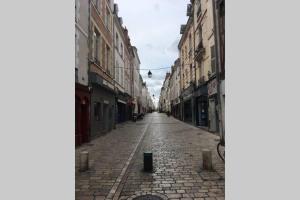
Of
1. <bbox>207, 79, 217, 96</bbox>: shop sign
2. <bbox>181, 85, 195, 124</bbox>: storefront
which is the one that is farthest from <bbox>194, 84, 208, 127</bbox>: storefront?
<bbox>181, 85, 195, 124</bbox>: storefront

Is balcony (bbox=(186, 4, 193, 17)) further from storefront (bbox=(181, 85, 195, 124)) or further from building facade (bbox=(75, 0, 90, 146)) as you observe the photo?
building facade (bbox=(75, 0, 90, 146))

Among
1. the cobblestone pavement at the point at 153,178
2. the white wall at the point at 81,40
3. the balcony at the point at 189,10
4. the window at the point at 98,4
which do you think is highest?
the balcony at the point at 189,10

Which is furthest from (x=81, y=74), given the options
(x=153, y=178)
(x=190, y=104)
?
(x=190, y=104)

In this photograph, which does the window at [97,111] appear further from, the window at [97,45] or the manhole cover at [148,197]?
the manhole cover at [148,197]

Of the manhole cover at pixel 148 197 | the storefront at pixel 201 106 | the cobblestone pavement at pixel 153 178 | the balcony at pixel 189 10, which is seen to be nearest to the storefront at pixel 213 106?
the storefront at pixel 201 106

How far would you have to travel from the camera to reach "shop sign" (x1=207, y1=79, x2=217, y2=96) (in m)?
16.7

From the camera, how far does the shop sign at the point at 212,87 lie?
16697 mm

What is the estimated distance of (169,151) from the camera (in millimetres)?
10922

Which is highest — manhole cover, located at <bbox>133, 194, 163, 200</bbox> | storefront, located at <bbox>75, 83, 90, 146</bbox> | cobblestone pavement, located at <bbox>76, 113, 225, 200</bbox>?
storefront, located at <bbox>75, 83, 90, 146</bbox>

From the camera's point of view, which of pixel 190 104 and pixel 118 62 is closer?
pixel 118 62

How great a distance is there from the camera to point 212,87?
17.6 metres

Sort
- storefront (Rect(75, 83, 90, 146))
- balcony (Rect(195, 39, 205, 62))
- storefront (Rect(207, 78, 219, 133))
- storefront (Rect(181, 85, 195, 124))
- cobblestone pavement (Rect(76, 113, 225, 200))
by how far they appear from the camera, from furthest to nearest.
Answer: storefront (Rect(181, 85, 195, 124))
balcony (Rect(195, 39, 205, 62))
storefront (Rect(207, 78, 219, 133))
storefront (Rect(75, 83, 90, 146))
cobblestone pavement (Rect(76, 113, 225, 200))

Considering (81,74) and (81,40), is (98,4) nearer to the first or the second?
(81,40)

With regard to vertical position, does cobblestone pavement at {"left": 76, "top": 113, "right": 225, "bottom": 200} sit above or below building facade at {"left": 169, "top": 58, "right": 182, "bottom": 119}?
below
